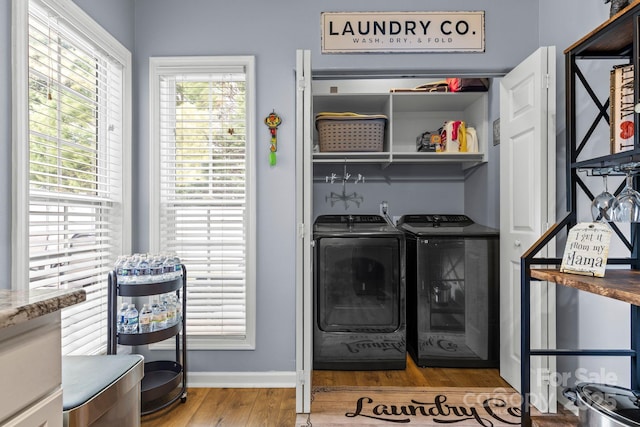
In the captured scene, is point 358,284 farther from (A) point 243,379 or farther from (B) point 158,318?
(B) point 158,318

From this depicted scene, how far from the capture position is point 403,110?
137 inches

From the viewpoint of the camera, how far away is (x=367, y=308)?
2832mm

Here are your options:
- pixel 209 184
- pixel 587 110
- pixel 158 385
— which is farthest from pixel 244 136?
pixel 587 110

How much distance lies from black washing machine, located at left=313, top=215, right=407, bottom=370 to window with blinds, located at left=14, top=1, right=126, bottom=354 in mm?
1366

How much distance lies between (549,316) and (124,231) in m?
2.50

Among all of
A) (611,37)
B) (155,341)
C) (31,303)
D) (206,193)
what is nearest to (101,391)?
(31,303)

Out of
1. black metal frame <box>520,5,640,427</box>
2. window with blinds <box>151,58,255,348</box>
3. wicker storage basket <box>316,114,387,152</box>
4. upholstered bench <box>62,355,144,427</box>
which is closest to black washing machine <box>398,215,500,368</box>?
wicker storage basket <box>316,114,387,152</box>

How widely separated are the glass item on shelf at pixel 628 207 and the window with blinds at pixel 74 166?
2.26 m

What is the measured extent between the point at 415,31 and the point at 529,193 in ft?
3.91

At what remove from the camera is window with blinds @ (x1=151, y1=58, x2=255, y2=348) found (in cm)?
253

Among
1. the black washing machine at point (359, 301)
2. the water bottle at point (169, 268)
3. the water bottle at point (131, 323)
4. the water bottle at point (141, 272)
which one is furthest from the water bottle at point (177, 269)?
the black washing machine at point (359, 301)

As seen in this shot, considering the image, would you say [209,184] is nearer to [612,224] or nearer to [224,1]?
[224,1]

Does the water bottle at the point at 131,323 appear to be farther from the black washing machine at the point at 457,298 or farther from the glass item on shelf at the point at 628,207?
the glass item on shelf at the point at 628,207

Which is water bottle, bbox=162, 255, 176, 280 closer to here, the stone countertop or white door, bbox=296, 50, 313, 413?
white door, bbox=296, 50, 313, 413
